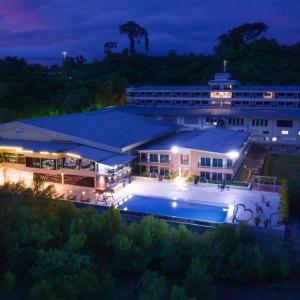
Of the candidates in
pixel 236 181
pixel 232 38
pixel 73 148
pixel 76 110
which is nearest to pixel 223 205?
pixel 236 181

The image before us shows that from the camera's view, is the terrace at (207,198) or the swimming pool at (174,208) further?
the swimming pool at (174,208)

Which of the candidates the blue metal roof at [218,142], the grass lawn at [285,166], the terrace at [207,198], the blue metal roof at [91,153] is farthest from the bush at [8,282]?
the grass lawn at [285,166]

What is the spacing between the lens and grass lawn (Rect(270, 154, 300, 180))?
83.1 feet

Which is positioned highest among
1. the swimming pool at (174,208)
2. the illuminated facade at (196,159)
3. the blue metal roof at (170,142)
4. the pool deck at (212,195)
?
the blue metal roof at (170,142)

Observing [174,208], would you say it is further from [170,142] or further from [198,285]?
[170,142]

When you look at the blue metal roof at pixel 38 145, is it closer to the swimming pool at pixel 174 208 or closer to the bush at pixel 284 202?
the swimming pool at pixel 174 208

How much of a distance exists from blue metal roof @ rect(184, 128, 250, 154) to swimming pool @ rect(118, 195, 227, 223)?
502cm

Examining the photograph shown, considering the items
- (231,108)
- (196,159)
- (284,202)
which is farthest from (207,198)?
(231,108)

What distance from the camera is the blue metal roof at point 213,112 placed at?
1384 inches

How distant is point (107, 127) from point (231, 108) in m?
16.8

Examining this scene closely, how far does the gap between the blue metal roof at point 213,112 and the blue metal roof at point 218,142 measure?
18.3ft

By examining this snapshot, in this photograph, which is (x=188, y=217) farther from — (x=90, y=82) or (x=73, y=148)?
(x=90, y=82)

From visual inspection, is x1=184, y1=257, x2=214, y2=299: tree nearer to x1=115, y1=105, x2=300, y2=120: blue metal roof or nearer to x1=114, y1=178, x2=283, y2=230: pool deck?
x1=114, y1=178, x2=283, y2=230: pool deck

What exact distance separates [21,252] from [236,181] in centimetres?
1332
